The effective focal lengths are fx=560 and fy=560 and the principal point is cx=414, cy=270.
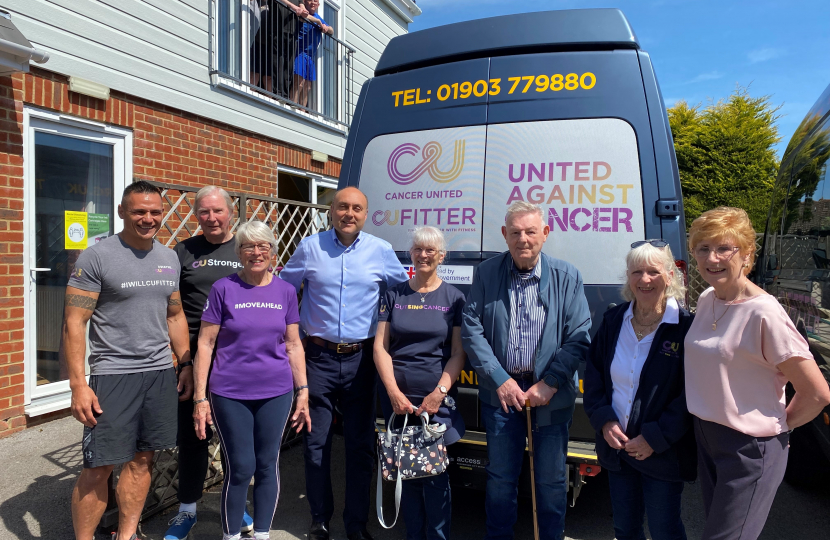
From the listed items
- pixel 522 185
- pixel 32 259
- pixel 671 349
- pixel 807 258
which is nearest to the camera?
pixel 671 349

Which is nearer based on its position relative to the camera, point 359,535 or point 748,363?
point 748,363

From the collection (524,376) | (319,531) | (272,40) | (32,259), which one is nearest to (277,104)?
(272,40)

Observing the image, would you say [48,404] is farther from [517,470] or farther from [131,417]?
[517,470]

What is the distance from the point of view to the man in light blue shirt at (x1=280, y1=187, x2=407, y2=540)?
2.90m

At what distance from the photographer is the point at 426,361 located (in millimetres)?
2674

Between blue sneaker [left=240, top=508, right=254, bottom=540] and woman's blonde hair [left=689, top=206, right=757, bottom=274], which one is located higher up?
woman's blonde hair [left=689, top=206, right=757, bottom=274]

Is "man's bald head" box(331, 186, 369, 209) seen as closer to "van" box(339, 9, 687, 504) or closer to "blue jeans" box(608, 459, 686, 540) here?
"van" box(339, 9, 687, 504)

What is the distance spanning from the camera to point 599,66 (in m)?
2.78

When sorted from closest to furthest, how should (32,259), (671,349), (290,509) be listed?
(671,349) < (290,509) < (32,259)

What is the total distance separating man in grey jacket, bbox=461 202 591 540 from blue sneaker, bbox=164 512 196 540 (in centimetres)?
161

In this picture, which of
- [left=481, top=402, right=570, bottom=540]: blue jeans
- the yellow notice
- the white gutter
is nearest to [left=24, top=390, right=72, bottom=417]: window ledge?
the yellow notice

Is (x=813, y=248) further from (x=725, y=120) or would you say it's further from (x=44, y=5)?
(x=725, y=120)

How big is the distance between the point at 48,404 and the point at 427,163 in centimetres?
381

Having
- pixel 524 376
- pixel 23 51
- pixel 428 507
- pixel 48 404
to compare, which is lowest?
pixel 48 404
